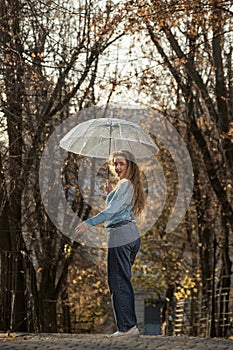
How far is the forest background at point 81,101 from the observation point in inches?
591

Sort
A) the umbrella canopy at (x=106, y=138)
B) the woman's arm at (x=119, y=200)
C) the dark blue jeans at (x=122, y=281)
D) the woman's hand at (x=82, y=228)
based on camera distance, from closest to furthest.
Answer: the woman's hand at (x=82, y=228) < the woman's arm at (x=119, y=200) < the dark blue jeans at (x=122, y=281) < the umbrella canopy at (x=106, y=138)

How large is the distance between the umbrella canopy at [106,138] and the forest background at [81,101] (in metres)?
2.37

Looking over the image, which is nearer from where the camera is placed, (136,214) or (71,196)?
(136,214)

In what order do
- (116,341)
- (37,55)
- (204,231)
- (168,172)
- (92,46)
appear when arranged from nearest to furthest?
(116,341) → (37,55) → (92,46) → (204,231) → (168,172)

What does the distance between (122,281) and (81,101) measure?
36.0ft

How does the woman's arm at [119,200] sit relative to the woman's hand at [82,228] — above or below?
above

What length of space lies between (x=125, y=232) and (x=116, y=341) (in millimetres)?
1192

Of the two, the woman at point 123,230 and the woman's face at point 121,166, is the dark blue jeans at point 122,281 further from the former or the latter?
the woman's face at point 121,166

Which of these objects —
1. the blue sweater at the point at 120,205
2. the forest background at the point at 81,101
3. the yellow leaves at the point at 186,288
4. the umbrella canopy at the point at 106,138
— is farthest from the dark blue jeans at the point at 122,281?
the yellow leaves at the point at 186,288

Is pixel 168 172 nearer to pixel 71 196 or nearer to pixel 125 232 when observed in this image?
pixel 71 196

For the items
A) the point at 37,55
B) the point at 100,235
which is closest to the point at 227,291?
the point at 100,235

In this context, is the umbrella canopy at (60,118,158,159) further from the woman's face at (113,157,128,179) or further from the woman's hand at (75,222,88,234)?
the woman's hand at (75,222,88,234)

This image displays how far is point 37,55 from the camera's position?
640 inches

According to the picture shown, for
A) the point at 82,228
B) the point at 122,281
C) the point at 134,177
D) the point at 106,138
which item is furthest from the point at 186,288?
the point at 82,228
